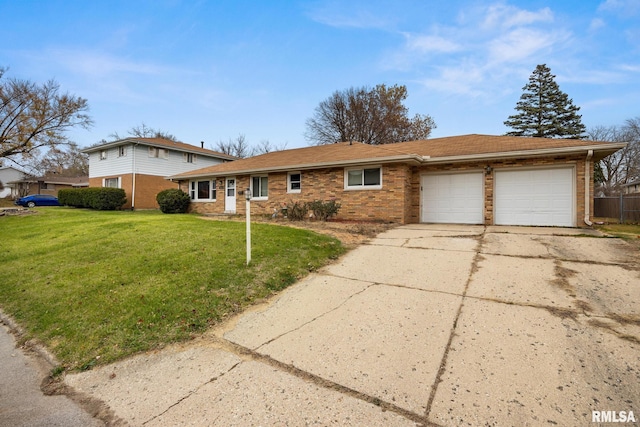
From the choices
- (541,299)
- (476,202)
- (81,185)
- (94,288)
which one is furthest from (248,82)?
(81,185)

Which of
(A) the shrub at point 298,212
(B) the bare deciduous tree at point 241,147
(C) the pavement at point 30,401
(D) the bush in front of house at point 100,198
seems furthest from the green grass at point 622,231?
(B) the bare deciduous tree at point 241,147

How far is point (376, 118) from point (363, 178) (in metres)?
20.5

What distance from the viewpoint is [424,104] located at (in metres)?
29.4

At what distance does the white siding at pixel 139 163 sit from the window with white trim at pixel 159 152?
155mm

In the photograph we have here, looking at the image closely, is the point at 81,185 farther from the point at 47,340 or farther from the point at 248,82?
the point at 47,340

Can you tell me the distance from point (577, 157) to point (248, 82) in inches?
608

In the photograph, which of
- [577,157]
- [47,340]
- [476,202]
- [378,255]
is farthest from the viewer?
[476,202]

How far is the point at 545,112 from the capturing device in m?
29.8

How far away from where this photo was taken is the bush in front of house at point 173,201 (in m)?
17.4

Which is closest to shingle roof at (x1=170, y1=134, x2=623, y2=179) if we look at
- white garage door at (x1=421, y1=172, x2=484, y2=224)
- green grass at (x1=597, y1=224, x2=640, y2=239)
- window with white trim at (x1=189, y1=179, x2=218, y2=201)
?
white garage door at (x1=421, y1=172, x2=484, y2=224)

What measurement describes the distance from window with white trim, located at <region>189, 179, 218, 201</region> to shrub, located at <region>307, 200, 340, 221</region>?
26.2ft

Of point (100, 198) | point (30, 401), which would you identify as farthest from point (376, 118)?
point (30, 401)

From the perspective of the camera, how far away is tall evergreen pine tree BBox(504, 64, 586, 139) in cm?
2900

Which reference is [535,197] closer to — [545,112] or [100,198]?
[100,198]
